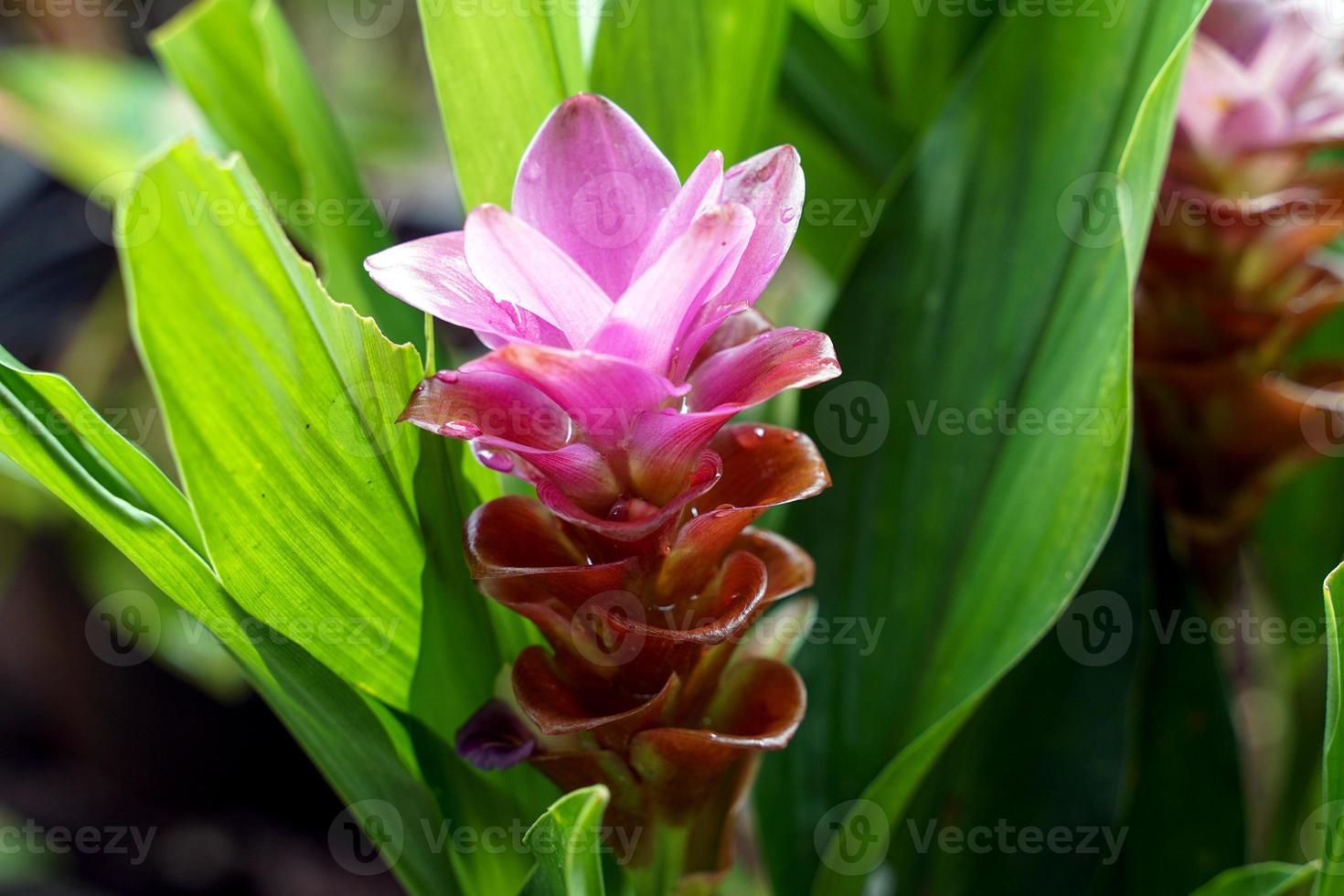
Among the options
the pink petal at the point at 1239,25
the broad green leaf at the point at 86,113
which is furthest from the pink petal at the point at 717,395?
the broad green leaf at the point at 86,113

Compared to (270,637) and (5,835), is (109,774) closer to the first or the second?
(5,835)

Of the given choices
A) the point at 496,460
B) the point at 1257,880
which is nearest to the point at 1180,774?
the point at 1257,880

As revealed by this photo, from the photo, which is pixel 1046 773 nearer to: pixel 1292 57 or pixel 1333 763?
pixel 1333 763

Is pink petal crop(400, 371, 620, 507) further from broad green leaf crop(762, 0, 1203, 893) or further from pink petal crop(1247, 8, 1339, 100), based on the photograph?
pink petal crop(1247, 8, 1339, 100)

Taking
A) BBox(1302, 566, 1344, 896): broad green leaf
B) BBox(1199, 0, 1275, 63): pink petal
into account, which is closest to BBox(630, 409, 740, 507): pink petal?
BBox(1302, 566, 1344, 896): broad green leaf

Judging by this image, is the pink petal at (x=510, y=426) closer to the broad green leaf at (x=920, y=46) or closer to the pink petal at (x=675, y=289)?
the pink petal at (x=675, y=289)
